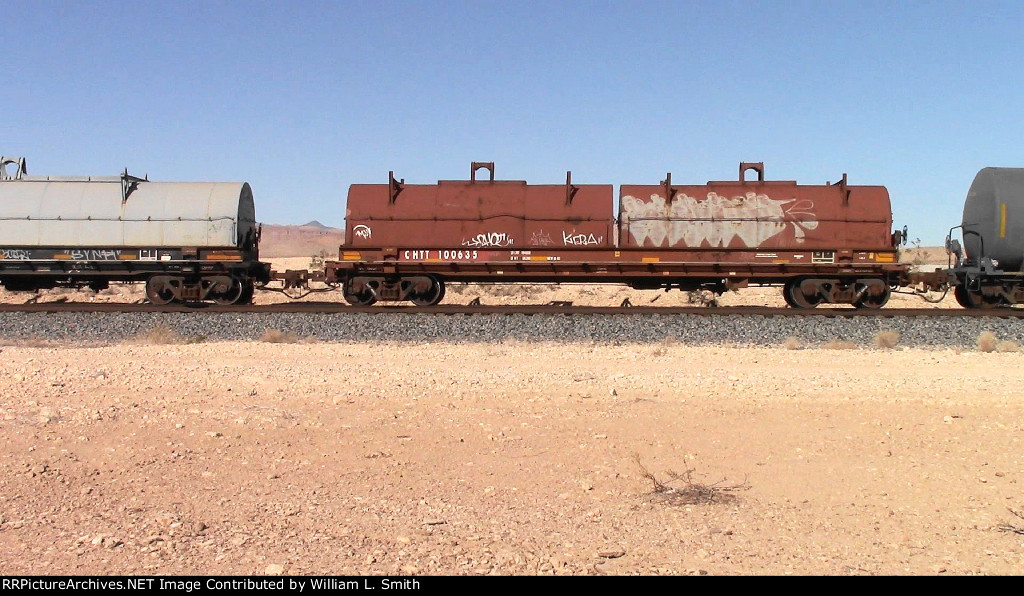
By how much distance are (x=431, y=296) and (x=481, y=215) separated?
2.32 metres

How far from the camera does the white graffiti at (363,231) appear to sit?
740 inches

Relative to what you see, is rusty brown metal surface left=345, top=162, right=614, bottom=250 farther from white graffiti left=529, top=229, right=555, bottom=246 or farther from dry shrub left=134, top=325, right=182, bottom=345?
dry shrub left=134, top=325, right=182, bottom=345

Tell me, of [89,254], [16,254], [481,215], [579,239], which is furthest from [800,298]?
[16,254]

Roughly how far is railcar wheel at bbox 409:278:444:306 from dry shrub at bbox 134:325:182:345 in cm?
556

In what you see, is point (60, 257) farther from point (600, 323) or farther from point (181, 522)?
point (181, 522)

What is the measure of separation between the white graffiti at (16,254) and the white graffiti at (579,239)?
42.9 ft

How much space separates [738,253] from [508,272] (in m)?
5.43

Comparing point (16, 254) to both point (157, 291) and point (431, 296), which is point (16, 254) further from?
point (431, 296)

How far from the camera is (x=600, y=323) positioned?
15.9 metres

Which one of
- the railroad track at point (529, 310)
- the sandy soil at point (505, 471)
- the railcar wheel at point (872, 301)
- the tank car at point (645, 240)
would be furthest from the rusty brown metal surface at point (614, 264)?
the sandy soil at point (505, 471)

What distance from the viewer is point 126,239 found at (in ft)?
62.5

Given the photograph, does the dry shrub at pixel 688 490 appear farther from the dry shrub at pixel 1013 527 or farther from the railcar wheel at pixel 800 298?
the railcar wheel at pixel 800 298

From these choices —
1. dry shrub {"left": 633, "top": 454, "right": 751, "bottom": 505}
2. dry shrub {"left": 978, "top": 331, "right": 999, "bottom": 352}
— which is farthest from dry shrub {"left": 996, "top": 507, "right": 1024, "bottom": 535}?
dry shrub {"left": 978, "top": 331, "right": 999, "bottom": 352}
